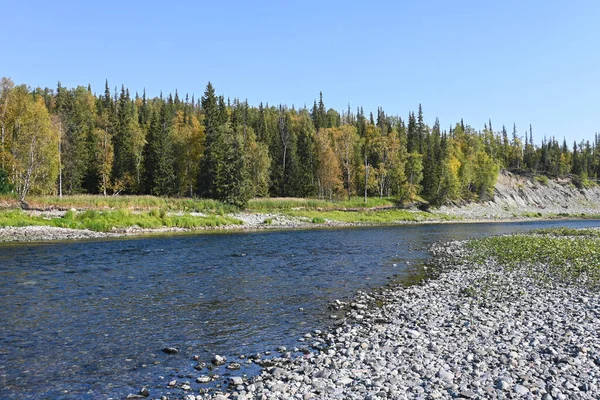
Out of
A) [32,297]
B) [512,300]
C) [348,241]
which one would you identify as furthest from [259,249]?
[512,300]

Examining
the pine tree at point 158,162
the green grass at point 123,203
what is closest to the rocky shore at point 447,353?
the green grass at point 123,203

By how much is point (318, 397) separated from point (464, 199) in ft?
309

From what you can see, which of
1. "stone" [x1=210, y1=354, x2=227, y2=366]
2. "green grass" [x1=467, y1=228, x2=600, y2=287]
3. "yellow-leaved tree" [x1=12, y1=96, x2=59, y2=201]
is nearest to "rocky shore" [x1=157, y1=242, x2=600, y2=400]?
"stone" [x1=210, y1=354, x2=227, y2=366]

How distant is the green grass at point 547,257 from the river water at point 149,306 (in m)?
4.68

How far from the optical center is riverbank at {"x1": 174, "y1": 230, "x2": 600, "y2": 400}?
304 inches

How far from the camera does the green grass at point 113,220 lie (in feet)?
131

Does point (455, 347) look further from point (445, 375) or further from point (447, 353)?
point (445, 375)

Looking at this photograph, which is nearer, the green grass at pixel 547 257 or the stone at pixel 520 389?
the stone at pixel 520 389

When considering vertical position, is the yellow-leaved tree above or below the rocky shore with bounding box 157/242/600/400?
above

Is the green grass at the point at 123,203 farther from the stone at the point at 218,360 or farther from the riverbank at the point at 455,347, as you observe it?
the stone at the point at 218,360

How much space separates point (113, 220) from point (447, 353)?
41435mm

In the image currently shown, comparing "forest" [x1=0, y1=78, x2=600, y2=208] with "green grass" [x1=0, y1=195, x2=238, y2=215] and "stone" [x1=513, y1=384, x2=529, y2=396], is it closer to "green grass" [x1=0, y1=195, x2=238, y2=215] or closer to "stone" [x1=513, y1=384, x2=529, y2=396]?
"green grass" [x1=0, y1=195, x2=238, y2=215]

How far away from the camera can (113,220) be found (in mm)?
43938

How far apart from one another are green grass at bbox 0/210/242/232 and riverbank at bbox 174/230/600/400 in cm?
3477
